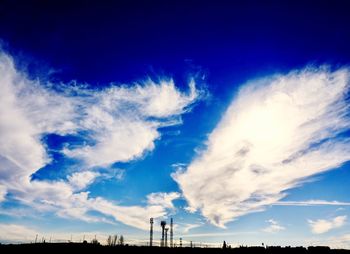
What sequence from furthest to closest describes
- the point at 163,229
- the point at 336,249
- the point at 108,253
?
the point at 163,229, the point at 336,249, the point at 108,253

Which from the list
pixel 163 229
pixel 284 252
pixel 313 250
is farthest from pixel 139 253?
pixel 163 229

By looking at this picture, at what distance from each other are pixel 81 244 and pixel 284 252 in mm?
24579

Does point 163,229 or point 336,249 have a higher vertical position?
point 163,229

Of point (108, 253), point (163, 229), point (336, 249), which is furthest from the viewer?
point (163, 229)

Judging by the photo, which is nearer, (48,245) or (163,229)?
(48,245)

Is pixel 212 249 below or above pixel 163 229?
below

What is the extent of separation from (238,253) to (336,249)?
14.2m

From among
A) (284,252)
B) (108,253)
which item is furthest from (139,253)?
(284,252)

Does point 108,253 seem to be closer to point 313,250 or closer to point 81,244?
point 81,244

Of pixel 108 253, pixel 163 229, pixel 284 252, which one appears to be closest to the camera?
pixel 108 253

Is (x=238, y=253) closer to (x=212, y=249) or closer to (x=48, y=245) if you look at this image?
(x=212, y=249)

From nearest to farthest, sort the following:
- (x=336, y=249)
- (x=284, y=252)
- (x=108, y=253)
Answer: (x=108, y=253) → (x=284, y=252) → (x=336, y=249)

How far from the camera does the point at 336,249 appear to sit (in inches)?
1640

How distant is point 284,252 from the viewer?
127 ft
